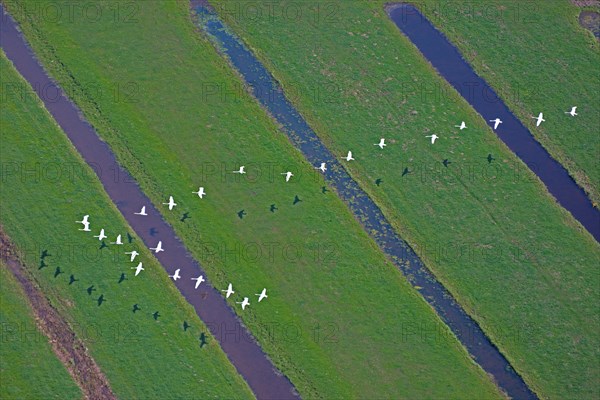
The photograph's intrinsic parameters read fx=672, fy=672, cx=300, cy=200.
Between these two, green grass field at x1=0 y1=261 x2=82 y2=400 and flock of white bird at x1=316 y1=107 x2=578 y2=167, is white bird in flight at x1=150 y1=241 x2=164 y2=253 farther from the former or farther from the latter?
green grass field at x1=0 y1=261 x2=82 y2=400

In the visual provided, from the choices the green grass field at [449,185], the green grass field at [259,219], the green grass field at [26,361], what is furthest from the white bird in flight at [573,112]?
the green grass field at [26,361]

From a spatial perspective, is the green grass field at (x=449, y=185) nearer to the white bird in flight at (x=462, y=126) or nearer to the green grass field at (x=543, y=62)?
the white bird in flight at (x=462, y=126)

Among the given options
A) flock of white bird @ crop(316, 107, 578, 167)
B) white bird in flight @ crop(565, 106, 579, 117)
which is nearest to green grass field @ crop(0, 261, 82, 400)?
flock of white bird @ crop(316, 107, 578, 167)

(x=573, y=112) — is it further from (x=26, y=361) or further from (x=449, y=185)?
(x=26, y=361)

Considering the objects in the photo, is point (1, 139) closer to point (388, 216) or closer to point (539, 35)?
point (388, 216)

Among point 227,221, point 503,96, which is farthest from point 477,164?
point 227,221

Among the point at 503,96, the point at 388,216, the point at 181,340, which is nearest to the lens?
the point at 181,340
